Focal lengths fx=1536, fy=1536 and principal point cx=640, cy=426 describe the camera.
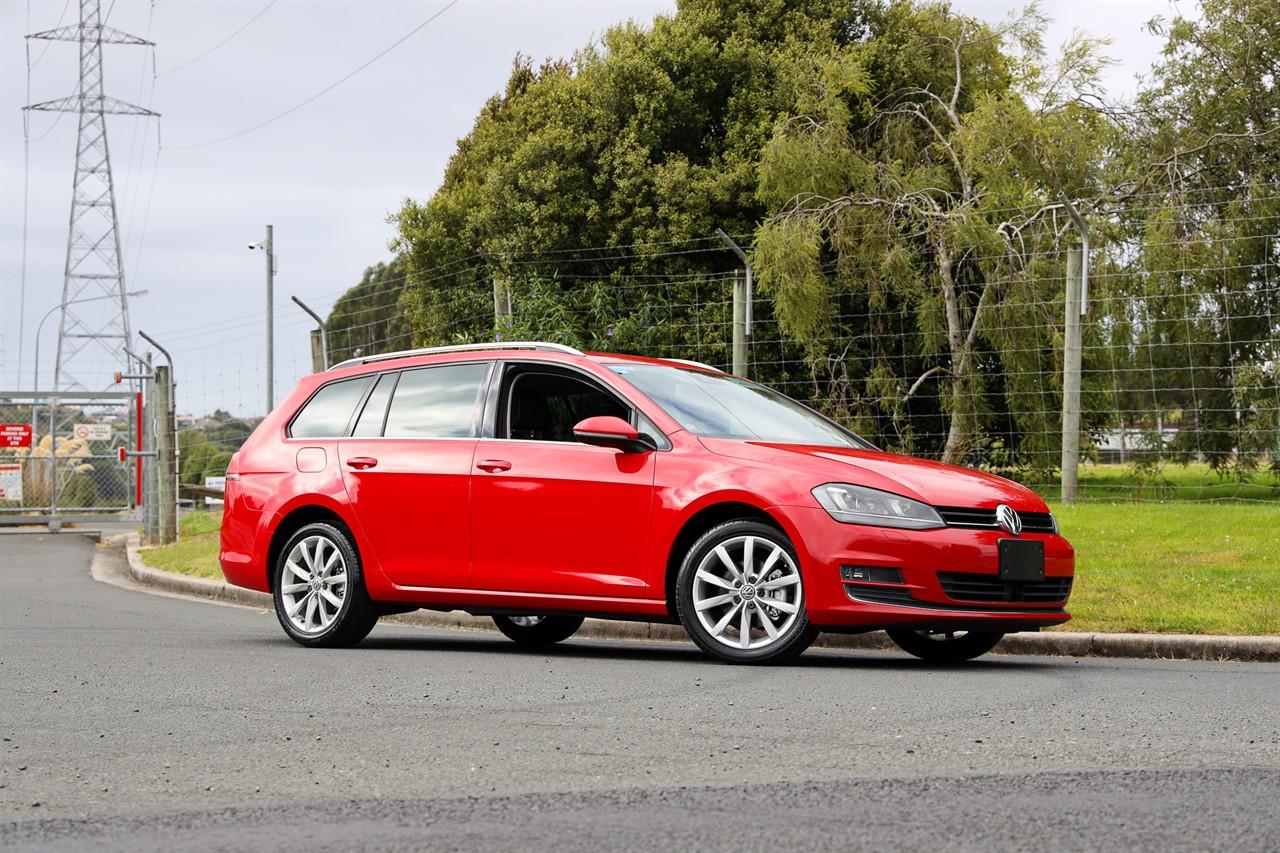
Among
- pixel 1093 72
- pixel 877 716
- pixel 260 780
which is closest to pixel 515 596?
pixel 877 716

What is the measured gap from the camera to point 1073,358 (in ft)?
53.3

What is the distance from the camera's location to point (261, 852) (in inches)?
145

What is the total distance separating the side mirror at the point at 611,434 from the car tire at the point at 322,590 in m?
1.81

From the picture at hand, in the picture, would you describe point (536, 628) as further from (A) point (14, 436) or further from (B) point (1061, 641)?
(A) point (14, 436)

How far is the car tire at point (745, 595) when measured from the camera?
759 cm

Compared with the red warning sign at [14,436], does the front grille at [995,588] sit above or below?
below

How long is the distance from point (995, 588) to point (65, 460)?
955 inches

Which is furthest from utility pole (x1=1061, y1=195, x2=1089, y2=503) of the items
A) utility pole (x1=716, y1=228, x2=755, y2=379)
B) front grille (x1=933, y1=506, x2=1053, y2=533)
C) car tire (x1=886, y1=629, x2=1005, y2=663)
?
front grille (x1=933, y1=506, x2=1053, y2=533)

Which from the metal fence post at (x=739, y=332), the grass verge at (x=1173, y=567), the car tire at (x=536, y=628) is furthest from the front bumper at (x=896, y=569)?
the metal fence post at (x=739, y=332)

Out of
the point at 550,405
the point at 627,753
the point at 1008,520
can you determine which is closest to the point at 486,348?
the point at 550,405

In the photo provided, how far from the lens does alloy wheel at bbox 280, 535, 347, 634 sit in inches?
359

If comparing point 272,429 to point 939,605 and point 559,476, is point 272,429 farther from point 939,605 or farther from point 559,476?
point 939,605

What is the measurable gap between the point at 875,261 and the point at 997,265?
1.84m

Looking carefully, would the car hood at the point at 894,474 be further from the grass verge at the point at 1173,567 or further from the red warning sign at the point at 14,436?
the red warning sign at the point at 14,436
